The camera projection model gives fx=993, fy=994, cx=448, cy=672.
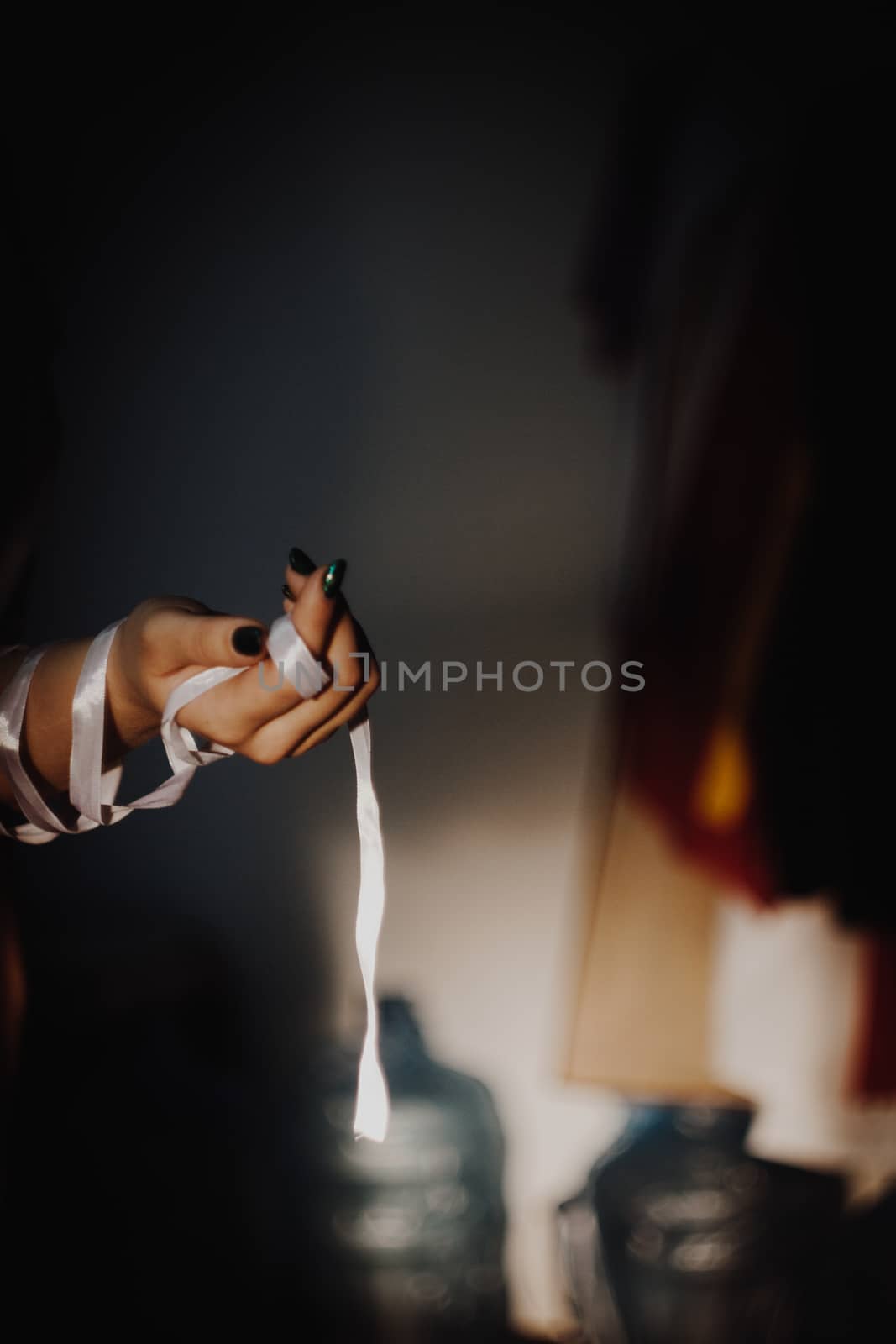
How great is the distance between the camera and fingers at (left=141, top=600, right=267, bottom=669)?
2.15ft

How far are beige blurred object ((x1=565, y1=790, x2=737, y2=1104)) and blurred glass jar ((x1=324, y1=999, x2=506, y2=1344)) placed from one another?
20 cm

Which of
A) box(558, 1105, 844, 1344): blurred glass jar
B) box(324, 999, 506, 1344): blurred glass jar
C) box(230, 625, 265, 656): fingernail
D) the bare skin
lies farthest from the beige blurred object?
box(230, 625, 265, 656): fingernail

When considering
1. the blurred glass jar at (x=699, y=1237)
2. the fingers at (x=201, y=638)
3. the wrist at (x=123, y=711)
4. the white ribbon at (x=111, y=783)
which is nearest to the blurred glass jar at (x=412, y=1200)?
the blurred glass jar at (x=699, y=1237)

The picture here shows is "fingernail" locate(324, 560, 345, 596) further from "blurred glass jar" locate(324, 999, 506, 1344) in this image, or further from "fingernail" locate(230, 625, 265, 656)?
"blurred glass jar" locate(324, 999, 506, 1344)

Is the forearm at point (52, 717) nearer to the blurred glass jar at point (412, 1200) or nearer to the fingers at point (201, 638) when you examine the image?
the fingers at point (201, 638)

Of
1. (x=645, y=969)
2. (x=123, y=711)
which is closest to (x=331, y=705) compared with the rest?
(x=123, y=711)

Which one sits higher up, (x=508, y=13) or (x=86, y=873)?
(x=508, y=13)

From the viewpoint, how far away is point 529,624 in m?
1.33

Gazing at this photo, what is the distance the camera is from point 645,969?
1.31 metres

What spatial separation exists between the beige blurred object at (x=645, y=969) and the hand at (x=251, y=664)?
687 mm

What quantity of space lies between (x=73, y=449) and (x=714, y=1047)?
1.15 m

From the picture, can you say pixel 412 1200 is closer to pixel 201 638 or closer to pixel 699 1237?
pixel 699 1237

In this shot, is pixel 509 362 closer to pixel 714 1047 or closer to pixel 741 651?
pixel 741 651

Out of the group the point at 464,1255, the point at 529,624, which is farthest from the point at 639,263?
the point at 464,1255
